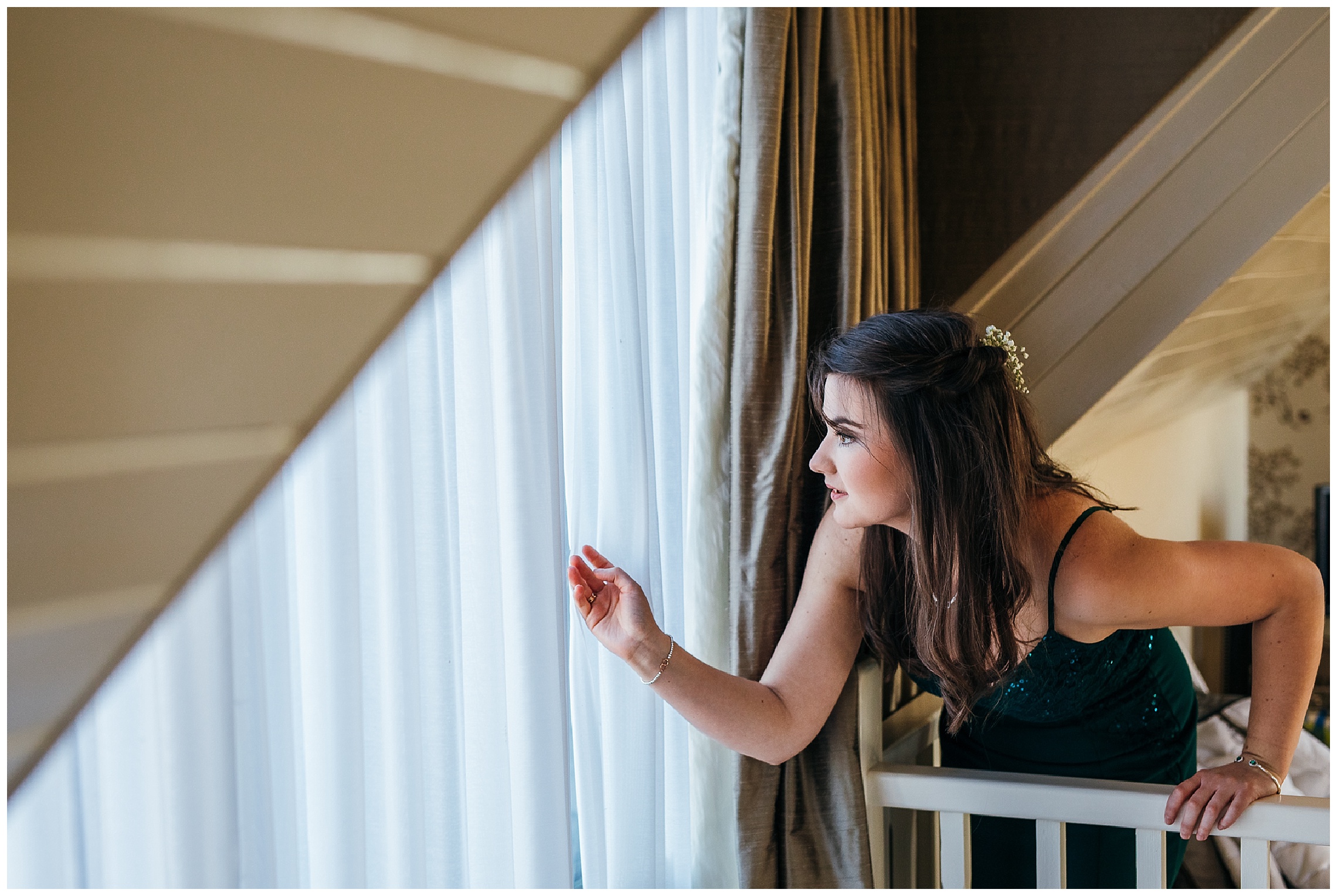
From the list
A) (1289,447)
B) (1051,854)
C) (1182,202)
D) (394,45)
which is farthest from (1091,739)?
(1289,447)

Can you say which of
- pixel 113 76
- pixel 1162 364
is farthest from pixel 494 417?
pixel 1162 364

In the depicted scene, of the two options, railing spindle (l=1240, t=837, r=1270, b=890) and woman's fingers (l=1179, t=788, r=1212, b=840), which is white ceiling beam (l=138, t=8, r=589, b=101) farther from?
railing spindle (l=1240, t=837, r=1270, b=890)

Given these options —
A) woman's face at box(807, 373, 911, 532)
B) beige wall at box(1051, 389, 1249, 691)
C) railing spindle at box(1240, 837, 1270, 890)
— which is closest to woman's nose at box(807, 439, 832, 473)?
woman's face at box(807, 373, 911, 532)

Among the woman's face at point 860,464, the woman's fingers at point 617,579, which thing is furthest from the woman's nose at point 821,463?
the woman's fingers at point 617,579

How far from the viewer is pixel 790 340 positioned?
1376 millimetres

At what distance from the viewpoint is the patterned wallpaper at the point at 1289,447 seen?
4414 mm

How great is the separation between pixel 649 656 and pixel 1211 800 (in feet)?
2.61

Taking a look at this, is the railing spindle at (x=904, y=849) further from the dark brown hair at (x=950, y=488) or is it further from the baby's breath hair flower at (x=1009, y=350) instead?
the baby's breath hair flower at (x=1009, y=350)

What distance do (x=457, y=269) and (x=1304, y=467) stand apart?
4.63 meters

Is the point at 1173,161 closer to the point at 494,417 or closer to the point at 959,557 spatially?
the point at 959,557

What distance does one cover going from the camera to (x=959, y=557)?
4.28ft

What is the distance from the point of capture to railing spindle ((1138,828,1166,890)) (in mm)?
1335

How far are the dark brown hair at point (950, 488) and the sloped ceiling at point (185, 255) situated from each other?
23.3 inches

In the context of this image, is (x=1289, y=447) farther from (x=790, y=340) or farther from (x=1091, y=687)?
(x=790, y=340)
